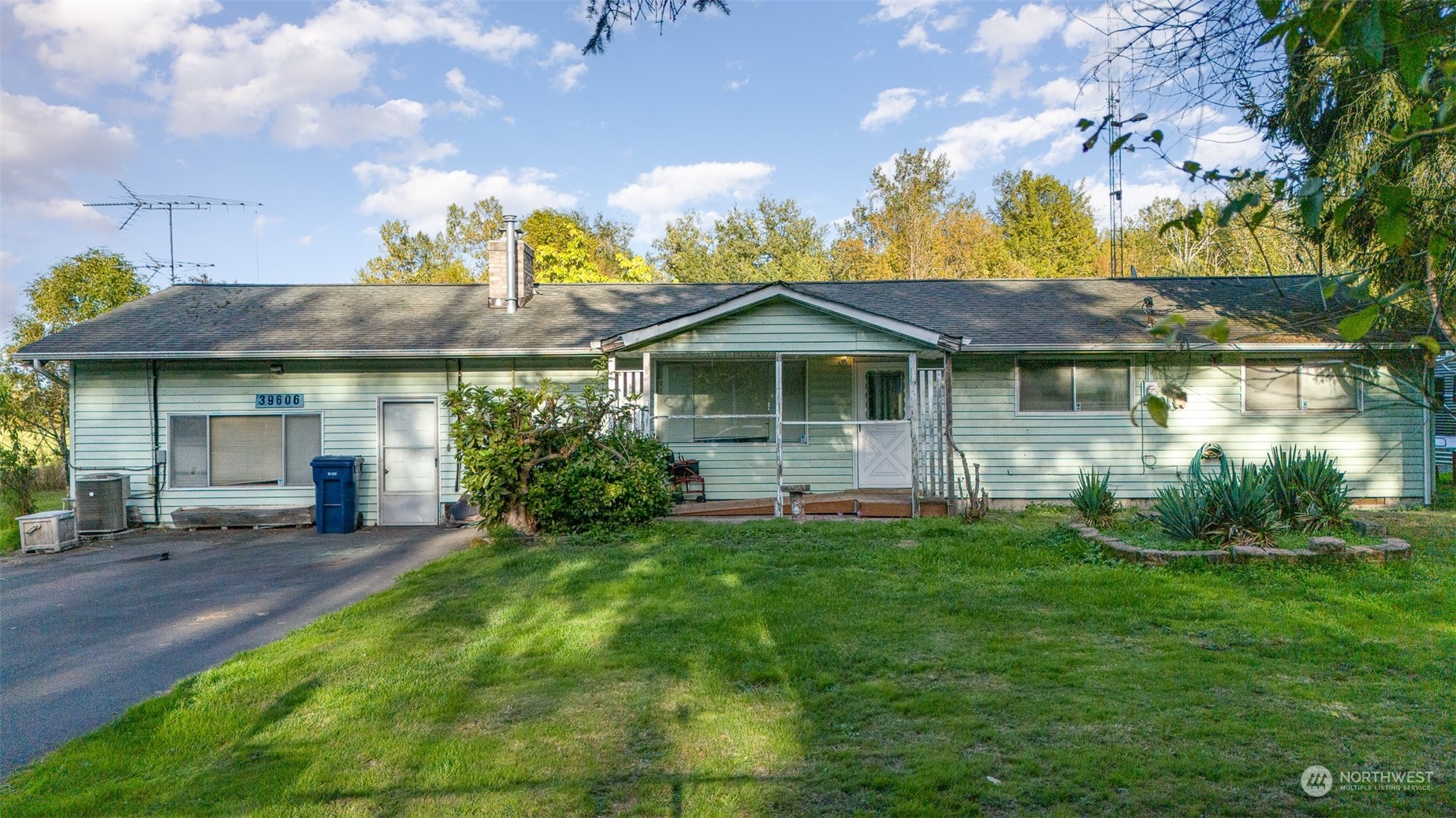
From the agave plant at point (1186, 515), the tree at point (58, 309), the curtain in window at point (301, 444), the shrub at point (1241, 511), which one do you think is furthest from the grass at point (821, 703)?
the tree at point (58, 309)

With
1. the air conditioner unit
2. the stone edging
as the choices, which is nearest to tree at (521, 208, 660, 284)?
the air conditioner unit

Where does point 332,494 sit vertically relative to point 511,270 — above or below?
below

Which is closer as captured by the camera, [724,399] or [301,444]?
[301,444]

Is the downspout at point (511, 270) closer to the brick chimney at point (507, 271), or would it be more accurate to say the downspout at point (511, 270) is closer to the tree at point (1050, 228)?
the brick chimney at point (507, 271)

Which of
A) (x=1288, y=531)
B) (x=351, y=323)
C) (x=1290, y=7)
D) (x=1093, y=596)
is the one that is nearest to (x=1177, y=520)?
(x=1288, y=531)

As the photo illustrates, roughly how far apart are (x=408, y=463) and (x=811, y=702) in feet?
32.7

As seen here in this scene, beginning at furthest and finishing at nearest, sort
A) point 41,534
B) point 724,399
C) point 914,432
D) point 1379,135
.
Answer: point 724,399
point 914,432
point 41,534
point 1379,135

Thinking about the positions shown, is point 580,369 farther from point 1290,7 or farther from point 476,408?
point 1290,7

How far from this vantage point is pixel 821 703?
15.1 feet

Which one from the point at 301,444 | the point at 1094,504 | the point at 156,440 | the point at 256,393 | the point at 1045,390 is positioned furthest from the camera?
the point at 1045,390

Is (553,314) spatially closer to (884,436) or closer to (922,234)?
(884,436)

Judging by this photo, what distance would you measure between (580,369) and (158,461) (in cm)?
662

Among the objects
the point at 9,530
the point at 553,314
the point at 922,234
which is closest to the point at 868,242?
the point at 922,234

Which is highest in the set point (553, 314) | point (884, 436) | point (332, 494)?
point (553, 314)
